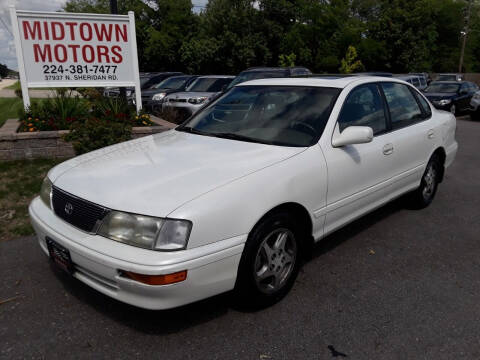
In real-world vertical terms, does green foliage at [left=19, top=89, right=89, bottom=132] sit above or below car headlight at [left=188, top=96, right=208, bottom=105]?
above

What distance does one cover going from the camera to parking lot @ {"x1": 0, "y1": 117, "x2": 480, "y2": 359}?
2.58 meters

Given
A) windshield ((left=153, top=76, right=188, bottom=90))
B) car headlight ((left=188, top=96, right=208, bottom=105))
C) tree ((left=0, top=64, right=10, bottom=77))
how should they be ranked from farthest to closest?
1. tree ((left=0, top=64, right=10, bottom=77))
2. windshield ((left=153, top=76, right=188, bottom=90))
3. car headlight ((left=188, top=96, right=208, bottom=105))

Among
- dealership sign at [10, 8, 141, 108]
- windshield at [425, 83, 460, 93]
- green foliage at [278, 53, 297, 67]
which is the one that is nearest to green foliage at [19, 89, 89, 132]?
dealership sign at [10, 8, 141, 108]

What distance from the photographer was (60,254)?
9.11ft

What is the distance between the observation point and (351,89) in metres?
3.71

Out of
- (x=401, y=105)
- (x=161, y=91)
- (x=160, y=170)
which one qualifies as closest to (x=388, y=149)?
(x=401, y=105)

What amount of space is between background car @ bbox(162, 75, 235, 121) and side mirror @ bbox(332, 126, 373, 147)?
6.72 m

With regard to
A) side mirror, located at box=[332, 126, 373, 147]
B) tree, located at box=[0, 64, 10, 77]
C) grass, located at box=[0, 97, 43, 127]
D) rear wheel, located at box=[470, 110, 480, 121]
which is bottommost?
tree, located at box=[0, 64, 10, 77]

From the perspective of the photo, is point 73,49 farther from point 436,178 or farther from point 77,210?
point 436,178

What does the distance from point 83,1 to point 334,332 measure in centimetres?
6439

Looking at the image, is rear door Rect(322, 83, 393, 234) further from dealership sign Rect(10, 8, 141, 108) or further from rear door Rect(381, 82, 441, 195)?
dealership sign Rect(10, 8, 141, 108)

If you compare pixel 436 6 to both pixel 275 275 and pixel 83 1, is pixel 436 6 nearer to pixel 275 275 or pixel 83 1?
pixel 83 1

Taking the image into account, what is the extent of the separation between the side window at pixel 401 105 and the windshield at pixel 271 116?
965mm

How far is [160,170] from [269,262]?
1.00m
